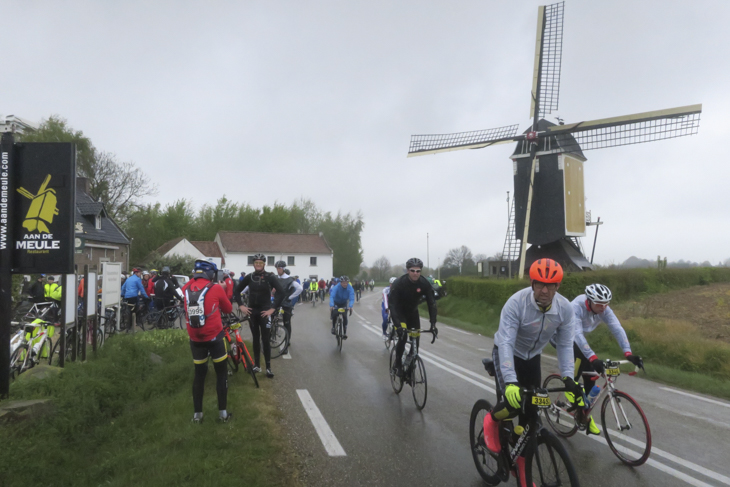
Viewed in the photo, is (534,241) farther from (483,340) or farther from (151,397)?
(151,397)

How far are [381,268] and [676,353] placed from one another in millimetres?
112652

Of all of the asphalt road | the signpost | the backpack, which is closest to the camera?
the asphalt road

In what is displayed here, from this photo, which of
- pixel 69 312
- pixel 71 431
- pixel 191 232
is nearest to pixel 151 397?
→ pixel 71 431

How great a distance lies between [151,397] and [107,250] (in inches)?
1279

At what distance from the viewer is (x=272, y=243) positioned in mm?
64875

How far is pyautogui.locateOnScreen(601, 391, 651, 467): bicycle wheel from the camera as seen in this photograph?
4785 mm

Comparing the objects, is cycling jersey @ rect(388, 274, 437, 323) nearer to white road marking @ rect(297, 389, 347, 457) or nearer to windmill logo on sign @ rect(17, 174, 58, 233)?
white road marking @ rect(297, 389, 347, 457)

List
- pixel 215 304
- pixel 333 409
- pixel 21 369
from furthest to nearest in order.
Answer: pixel 21 369, pixel 333 409, pixel 215 304

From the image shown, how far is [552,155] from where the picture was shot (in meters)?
26.3

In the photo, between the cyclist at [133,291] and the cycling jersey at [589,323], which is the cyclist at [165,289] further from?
the cycling jersey at [589,323]

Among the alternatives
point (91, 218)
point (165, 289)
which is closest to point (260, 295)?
point (165, 289)

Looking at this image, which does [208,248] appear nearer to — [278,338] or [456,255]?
[456,255]

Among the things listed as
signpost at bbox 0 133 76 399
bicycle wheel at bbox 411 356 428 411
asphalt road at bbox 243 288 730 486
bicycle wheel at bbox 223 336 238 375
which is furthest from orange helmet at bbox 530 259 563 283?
signpost at bbox 0 133 76 399

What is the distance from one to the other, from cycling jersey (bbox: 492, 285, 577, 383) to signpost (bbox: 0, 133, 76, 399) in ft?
19.9
